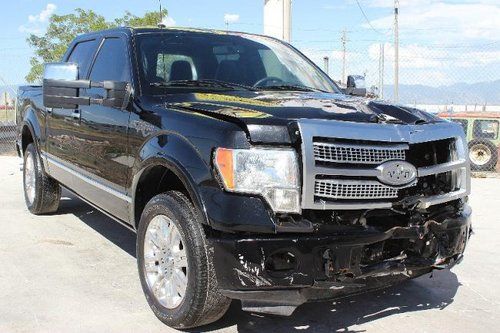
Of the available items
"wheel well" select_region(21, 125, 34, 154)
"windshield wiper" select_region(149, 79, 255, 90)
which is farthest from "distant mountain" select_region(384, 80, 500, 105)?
"windshield wiper" select_region(149, 79, 255, 90)

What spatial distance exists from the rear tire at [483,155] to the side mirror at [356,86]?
764cm

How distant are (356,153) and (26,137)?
16.7ft

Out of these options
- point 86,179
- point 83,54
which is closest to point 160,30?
point 83,54

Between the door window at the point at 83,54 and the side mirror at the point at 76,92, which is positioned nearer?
the side mirror at the point at 76,92

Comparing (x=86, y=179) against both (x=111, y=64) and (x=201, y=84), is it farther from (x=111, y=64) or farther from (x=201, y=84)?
(x=201, y=84)

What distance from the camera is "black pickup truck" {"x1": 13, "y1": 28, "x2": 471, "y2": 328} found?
2.98m

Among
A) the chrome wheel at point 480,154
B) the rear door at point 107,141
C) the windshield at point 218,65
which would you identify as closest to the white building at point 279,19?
the chrome wheel at point 480,154

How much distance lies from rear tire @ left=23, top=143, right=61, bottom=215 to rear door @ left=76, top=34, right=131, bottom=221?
5.01 feet

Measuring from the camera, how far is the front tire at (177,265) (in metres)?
3.17

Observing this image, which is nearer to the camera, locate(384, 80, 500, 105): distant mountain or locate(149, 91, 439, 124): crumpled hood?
locate(149, 91, 439, 124): crumpled hood

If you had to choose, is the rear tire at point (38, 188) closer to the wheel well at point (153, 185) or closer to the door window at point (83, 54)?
the door window at point (83, 54)

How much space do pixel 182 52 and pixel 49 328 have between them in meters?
2.21

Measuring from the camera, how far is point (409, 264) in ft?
10.8

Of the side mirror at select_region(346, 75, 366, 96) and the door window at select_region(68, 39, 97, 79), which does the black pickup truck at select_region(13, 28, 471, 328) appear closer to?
the side mirror at select_region(346, 75, 366, 96)
